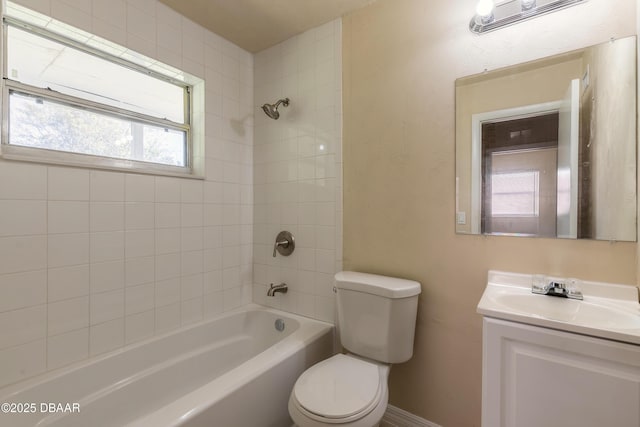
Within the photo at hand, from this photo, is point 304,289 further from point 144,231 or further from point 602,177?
point 602,177

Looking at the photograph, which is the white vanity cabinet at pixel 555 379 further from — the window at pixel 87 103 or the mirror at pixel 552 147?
the window at pixel 87 103

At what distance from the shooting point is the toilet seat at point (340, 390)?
1.06 metres

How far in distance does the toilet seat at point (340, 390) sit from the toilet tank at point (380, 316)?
0.08 meters

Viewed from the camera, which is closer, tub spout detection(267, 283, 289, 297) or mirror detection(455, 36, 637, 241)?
mirror detection(455, 36, 637, 241)

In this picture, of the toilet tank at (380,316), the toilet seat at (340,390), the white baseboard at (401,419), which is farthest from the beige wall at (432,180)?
the toilet seat at (340,390)

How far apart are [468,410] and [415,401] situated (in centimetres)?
27

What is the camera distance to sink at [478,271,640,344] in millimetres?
828

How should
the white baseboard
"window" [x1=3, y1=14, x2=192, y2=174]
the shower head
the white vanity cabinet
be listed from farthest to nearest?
the shower head → the white baseboard → "window" [x1=3, y1=14, x2=192, y2=174] → the white vanity cabinet

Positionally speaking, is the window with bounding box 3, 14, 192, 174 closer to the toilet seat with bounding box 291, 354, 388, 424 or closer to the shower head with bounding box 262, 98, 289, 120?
the shower head with bounding box 262, 98, 289, 120

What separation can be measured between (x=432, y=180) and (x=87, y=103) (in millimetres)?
1846

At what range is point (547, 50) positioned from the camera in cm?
121

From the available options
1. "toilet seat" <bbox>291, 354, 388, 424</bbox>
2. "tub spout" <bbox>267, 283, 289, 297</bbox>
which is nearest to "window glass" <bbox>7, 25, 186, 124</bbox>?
"tub spout" <bbox>267, 283, 289, 297</bbox>

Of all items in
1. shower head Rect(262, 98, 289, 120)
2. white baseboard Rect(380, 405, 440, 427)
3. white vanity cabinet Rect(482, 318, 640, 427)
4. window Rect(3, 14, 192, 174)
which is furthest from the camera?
shower head Rect(262, 98, 289, 120)

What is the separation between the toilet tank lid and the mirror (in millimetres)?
386
